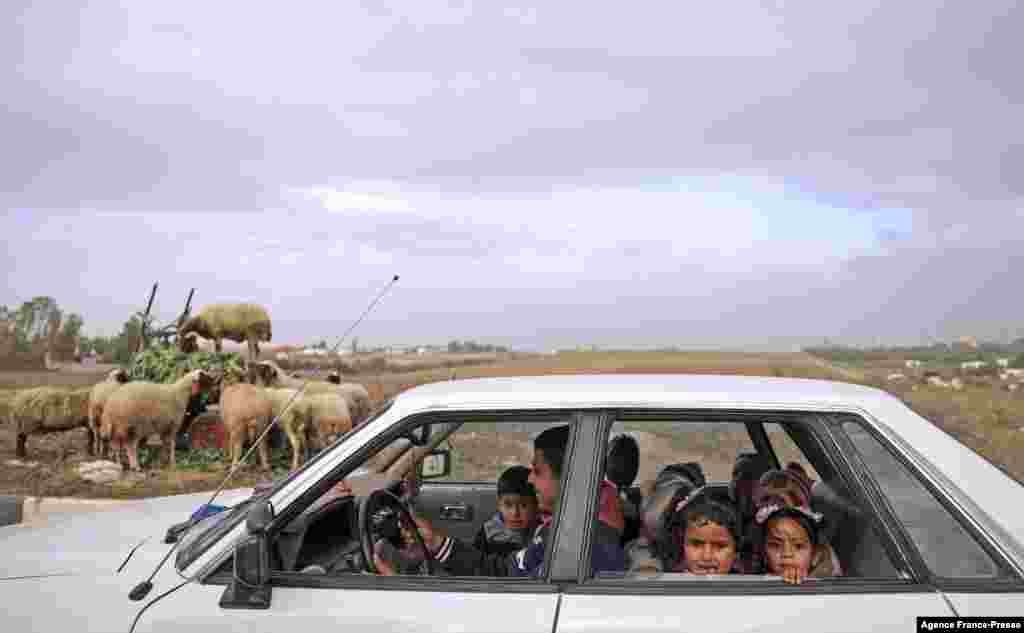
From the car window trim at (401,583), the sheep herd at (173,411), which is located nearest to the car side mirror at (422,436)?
the car window trim at (401,583)

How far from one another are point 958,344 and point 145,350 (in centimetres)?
2012

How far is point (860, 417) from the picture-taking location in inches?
99.3

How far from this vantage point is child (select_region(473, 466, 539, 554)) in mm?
3191

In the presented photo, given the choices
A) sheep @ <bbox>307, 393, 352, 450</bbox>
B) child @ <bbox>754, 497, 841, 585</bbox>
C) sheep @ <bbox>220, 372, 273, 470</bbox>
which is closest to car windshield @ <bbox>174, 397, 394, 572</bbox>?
child @ <bbox>754, 497, 841, 585</bbox>

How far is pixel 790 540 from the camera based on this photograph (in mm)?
2619

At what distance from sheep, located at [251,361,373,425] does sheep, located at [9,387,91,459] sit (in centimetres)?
219

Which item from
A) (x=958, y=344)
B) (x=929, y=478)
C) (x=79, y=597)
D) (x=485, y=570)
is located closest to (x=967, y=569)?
(x=929, y=478)

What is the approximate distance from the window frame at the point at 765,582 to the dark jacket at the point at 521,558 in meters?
0.07

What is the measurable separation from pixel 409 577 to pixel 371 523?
0.43 m

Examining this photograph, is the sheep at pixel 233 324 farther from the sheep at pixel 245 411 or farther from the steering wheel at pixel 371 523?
the steering wheel at pixel 371 523

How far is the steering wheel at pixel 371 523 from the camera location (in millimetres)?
2719

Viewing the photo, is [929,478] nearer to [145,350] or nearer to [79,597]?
[79,597]

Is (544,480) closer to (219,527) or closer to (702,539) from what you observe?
(702,539)

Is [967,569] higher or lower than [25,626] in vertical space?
higher
